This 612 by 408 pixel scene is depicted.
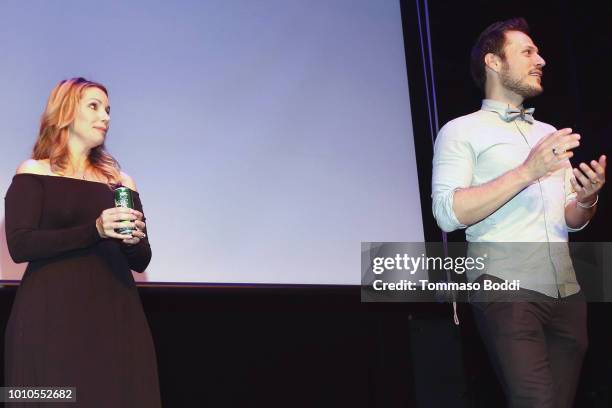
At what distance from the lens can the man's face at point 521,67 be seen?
2.46m

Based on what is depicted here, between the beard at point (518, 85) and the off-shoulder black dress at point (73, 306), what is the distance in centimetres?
134

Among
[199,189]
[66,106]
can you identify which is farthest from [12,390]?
[199,189]

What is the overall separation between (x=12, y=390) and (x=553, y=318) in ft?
5.26

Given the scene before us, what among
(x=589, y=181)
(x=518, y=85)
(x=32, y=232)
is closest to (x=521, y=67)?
(x=518, y=85)

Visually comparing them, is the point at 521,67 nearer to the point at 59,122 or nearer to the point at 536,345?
the point at 536,345

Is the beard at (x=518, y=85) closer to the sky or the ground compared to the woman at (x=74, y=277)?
closer to the sky

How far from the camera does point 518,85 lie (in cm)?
246

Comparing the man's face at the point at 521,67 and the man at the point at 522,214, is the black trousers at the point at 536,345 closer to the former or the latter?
the man at the point at 522,214

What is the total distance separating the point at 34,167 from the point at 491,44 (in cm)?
161

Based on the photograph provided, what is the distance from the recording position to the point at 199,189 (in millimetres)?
3307

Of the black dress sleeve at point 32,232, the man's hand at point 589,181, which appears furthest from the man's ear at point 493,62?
the black dress sleeve at point 32,232

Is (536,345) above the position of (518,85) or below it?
below

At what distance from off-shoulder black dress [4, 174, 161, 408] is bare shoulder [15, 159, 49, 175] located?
0.11ft

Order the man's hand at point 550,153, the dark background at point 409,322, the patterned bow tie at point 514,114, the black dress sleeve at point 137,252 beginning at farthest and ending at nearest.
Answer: the dark background at point 409,322 → the patterned bow tie at point 514,114 → the black dress sleeve at point 137,252 → the man's hand at point 550,153
